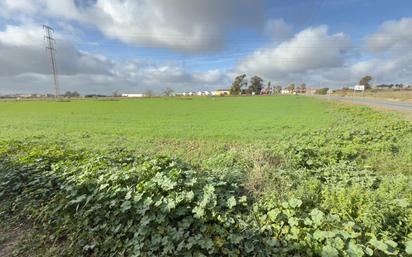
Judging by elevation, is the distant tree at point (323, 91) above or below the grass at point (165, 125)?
above

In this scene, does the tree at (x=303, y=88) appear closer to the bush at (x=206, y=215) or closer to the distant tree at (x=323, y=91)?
the distant tree at (x=323, y=91)

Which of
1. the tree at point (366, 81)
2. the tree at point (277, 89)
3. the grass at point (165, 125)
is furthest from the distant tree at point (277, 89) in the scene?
the grass at point (165, 125)

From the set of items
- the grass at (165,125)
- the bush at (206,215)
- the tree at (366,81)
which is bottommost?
the grass at (165,125)

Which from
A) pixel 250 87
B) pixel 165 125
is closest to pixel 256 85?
pixel 250 87

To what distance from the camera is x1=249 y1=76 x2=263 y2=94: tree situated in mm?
142000

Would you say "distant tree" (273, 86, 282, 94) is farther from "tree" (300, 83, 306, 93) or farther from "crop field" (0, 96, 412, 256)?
"crop field" (0, 96, 412, 256)

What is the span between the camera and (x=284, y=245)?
2.83 metres

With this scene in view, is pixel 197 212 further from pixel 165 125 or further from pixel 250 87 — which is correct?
pixel 250 87

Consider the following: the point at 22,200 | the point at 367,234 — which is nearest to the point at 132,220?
the point at 22,200

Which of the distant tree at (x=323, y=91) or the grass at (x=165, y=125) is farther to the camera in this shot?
the distant tree at (x=323, y=91)

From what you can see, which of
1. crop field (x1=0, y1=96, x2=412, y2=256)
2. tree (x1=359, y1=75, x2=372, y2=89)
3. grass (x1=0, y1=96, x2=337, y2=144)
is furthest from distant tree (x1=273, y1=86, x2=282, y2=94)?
crop field (x1=0, y1=96, x2=412, y2=256)

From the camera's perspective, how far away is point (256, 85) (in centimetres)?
14250

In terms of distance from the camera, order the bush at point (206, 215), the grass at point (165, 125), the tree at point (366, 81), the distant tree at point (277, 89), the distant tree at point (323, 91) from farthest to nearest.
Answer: the distant tree at point (277, 89) < the distant tree at point (323, 91) < the tree at point (366, 81) < the grass at point (165, 125) < the bush at point (206, 215)

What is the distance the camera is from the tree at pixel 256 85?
142000 mm
